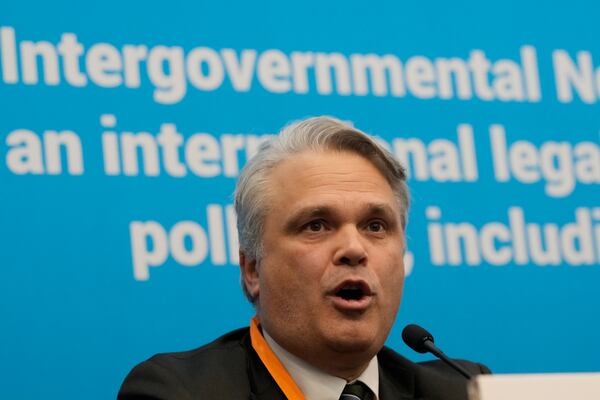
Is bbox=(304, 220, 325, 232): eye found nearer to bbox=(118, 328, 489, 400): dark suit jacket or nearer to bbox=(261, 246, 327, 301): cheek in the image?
bbox=(261, 246, 327, 301): cheek

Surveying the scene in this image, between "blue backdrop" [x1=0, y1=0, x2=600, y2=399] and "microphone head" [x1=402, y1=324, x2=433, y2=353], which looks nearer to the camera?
"microphone head" [x1=402, y1=324, x2=433, y2=353]

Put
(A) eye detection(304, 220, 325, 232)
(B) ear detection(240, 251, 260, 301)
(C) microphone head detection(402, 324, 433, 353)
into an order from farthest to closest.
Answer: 1. (B) ear detection(240, 251, 260, 301)
2. (A) eye detection(304, 220, 325, 232)
3. (C) microphone head detection(402, 324, 433, 353)

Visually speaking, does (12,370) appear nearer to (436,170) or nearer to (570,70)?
(436,170)

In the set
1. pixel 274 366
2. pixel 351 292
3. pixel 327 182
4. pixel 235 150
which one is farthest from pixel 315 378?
pixel 235 150

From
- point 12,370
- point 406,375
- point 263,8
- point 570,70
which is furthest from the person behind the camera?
point 570,70

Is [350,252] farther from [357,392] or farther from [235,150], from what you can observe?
[235,150]

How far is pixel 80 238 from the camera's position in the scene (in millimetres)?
2918

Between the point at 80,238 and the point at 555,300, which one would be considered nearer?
the point at 80,238

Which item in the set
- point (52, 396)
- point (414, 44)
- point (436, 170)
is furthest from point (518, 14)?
point (52, 396)

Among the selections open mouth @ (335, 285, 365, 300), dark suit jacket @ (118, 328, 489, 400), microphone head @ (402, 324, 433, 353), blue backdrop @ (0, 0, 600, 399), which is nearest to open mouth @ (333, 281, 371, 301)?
open mouth @ (335, 285, 365, 300)

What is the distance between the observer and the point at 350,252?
235cm

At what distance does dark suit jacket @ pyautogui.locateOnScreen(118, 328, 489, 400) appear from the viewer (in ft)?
7.55

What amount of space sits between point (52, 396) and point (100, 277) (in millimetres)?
329

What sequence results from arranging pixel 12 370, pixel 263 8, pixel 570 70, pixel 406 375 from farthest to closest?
pixel 570 70
pixel 263 8
pixel 12 370
pixel 406 375
